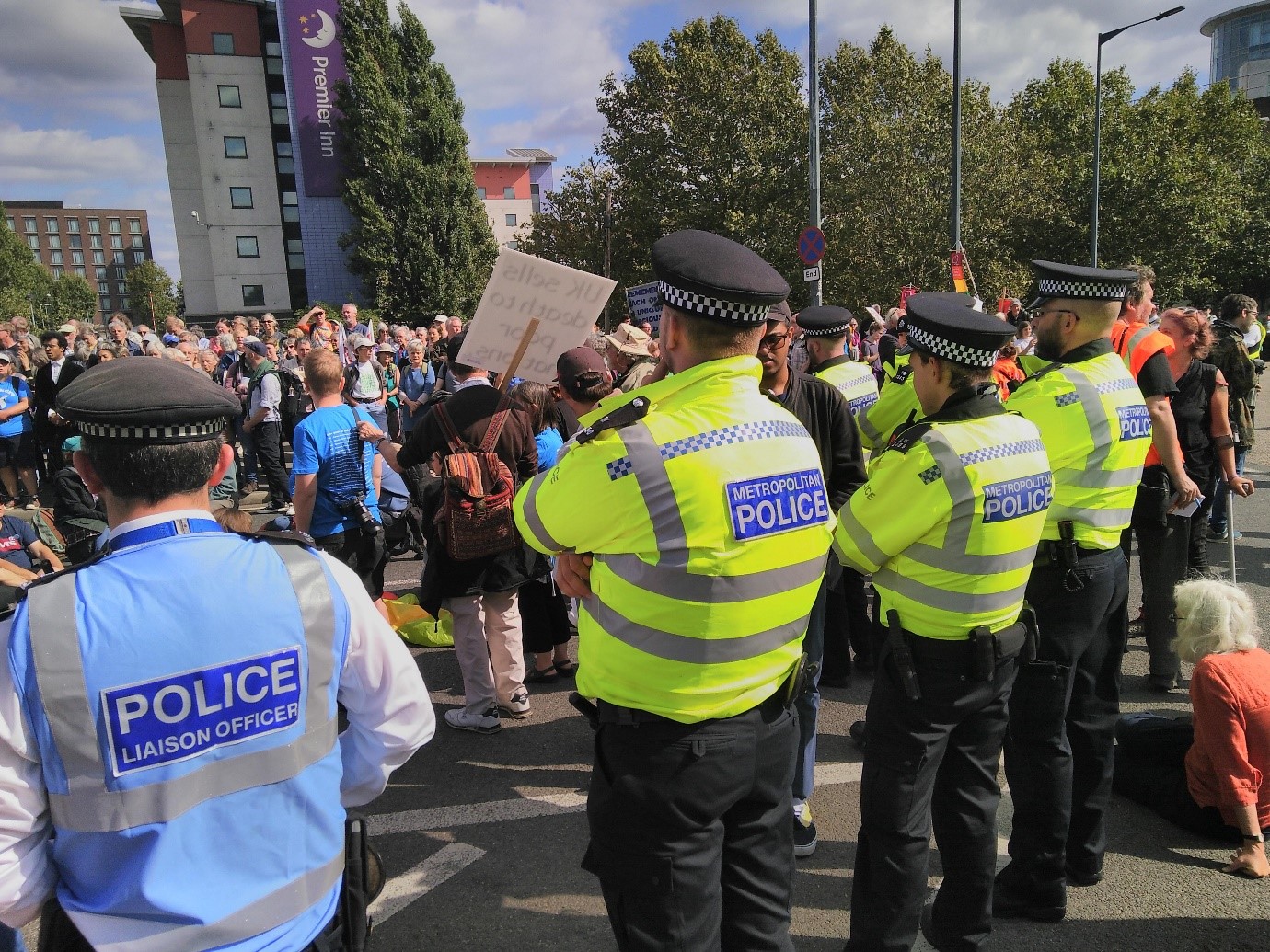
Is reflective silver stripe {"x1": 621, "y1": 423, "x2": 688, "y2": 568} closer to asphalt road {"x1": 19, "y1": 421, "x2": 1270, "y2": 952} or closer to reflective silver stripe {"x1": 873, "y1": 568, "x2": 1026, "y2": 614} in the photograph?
reflective silver stripe {"x1": 873, "y1": 568, "x2": 1026, "y2": 614}

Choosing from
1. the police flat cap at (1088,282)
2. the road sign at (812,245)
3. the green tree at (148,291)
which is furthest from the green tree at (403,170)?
the green tree at (148,291)

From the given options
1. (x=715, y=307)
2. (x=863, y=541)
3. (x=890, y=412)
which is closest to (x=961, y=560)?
(x=863, y=541)

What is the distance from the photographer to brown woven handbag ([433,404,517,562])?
14.1ft

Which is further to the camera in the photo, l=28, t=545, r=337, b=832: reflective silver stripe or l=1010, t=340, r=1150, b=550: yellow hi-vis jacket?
l=1010, t=340, r=1150, b=550: yellow hi-vis jacket

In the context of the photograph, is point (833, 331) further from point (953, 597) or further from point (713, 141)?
point (713, 141)

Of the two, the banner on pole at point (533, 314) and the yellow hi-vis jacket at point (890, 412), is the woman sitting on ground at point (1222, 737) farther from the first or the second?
the banner on pole at point (533, 314)

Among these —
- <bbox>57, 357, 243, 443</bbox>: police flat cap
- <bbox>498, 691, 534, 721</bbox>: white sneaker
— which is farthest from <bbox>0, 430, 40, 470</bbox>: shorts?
<bbox>57, 357, 243, 443</bbox>: police flat cap

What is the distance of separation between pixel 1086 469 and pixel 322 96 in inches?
1633

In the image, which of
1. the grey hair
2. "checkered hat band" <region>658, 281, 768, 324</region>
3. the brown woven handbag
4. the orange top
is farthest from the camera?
the brown woven handbag

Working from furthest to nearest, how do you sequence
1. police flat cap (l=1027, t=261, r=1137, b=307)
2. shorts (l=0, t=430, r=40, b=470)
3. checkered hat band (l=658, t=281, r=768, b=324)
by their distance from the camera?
shorts (l=0, t=430, r=40, b=470), police flat cap (l=1027, t=261, r=1137, b=307), checkered hat band (l=658, t=281, r=768, b=324)

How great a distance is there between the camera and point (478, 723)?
15.0 ft

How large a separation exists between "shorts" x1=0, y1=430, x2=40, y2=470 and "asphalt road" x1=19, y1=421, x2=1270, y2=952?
28.0 ft

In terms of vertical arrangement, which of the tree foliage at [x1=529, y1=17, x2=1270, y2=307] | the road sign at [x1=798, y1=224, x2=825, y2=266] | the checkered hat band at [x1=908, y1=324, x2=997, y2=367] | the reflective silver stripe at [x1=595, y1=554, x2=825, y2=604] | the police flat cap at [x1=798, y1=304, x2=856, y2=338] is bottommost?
the reflective silver stripe at [x1=595, y1=554, x2=825, y2=604]

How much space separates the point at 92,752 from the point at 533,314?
2.98 m
